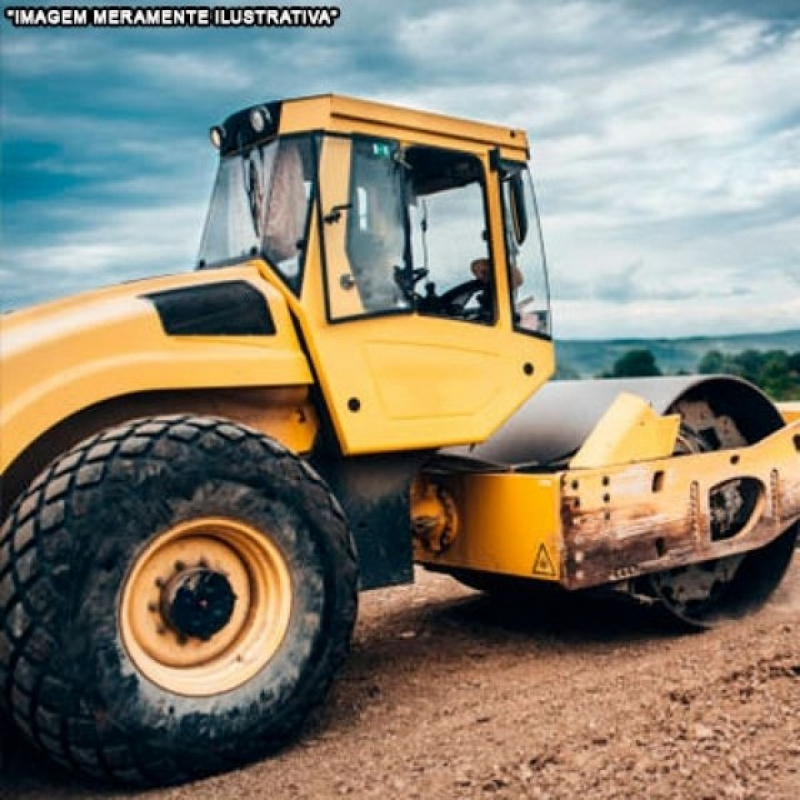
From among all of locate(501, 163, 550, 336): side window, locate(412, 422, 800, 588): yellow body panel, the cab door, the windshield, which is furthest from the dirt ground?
the windshield

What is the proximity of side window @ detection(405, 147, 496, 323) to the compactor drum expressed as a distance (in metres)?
0.01

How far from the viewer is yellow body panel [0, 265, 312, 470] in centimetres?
421

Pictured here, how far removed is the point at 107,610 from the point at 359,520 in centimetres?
139

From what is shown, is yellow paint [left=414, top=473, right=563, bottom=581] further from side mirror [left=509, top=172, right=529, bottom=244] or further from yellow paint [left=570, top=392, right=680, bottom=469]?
side mirror [left=509, top=172, right=529, bottom=244]

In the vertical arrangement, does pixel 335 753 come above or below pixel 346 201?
below

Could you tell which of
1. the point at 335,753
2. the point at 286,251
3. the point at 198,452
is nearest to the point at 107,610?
the point at 198,452

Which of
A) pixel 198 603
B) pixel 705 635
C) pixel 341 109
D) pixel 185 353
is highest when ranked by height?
pixel 341 109

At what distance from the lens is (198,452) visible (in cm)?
427

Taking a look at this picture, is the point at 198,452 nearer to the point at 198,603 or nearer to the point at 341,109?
the point at 198,603

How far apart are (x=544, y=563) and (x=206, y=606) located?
1.72 m

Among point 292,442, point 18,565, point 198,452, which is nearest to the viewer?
point 18,565

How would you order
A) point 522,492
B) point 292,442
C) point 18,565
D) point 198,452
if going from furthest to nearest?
point 522,492
point 292,442
point 198,452
point 18,565

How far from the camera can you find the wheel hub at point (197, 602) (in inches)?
167

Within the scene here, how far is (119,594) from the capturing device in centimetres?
406
